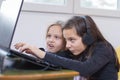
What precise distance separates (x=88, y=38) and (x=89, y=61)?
0.17 metres

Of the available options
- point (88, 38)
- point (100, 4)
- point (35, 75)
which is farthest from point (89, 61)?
point (100, 4)

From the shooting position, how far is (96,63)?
1.04 meters

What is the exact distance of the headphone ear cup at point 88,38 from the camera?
1150 mm

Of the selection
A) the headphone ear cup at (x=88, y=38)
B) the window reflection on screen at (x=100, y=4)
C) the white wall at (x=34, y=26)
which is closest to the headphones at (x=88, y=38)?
the headphone ear cup at (x=88, y=38)

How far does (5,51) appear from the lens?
2.46 ft

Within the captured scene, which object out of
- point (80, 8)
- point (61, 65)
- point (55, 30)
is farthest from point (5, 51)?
point (80, 8)

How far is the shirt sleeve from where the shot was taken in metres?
0.92

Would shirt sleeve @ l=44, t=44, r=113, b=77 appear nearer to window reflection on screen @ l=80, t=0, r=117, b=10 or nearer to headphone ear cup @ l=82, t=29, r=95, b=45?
headphone ear cup @ l=82, t=29, r=95, b=45

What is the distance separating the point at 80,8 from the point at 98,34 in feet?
3.61

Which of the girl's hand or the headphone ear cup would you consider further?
the headphone ear cup

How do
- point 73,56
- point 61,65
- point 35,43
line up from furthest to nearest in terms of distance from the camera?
point 35,43 < point 73,56 < point 61,65

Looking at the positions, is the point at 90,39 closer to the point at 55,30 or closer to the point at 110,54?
the point at 110,54

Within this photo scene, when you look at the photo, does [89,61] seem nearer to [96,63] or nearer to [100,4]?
[96,63]

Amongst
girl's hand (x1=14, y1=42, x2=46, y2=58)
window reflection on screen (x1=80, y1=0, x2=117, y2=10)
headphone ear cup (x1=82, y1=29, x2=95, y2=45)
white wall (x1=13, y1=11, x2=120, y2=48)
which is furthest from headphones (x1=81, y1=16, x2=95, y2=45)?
window reflection on screen (x1=80, y1=0, x2=117, y2=10)
